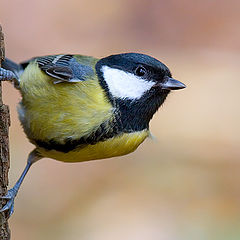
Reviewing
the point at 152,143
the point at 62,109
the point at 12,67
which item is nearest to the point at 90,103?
the point at 62,109

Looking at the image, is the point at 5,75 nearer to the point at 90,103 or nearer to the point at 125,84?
the point at 90,103

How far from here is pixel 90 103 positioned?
218cm

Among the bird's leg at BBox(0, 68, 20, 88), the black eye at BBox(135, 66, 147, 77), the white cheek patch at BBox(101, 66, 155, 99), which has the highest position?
the black eye at BBox(135, 66, 147, 77)

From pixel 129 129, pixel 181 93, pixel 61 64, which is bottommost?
pixel 181 93

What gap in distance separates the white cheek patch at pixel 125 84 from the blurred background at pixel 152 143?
1.56 metres

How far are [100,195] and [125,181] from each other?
0.25 metres

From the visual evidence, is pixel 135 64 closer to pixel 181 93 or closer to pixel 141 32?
pixel 181 93

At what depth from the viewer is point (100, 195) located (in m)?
3.81

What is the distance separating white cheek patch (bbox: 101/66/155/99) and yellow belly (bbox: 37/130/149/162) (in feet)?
0.60

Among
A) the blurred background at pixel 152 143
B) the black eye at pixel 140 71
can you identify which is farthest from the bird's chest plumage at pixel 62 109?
the blurred background at pixel 152 143

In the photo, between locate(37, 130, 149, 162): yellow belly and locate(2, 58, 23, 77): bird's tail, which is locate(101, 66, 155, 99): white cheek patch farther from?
locate(2, 58, 23, 77): bird's tail

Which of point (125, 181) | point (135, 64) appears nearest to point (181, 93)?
point (125, 181)

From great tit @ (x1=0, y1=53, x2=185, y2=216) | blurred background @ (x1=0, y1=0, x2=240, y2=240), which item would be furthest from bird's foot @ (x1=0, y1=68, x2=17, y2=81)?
blurred background @ (x1=0, y1=0, x2=240, y2=240)

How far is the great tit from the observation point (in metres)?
2.17
